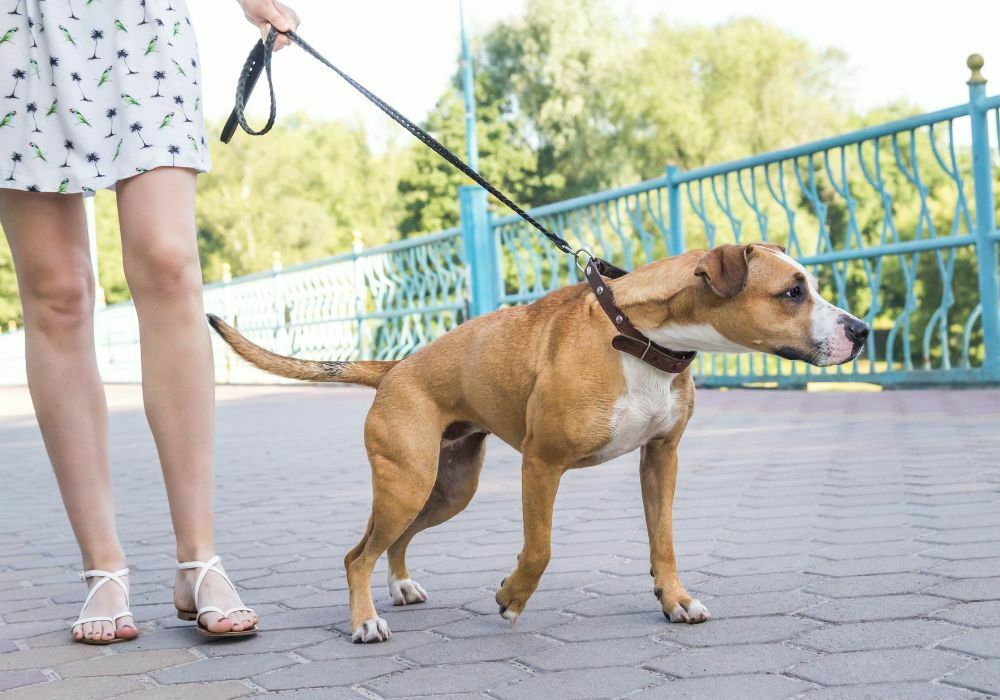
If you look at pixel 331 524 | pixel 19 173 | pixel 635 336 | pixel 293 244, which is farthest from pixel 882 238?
pixel 293 244

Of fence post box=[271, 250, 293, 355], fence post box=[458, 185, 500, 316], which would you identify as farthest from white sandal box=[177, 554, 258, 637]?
fence post box=[271, 250, 293, 355]

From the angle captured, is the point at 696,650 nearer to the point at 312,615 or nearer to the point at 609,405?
the point at 609,405

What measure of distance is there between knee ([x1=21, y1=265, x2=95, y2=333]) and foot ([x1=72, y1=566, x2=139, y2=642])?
797mm

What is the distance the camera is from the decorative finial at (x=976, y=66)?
9148mm

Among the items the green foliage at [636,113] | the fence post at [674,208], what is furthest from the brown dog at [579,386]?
the green foliage at [636,113]

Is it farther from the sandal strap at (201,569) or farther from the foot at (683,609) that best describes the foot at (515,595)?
the sandal strap at (201,569)

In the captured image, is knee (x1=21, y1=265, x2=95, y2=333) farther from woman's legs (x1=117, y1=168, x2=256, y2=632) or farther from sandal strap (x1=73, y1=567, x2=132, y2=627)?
sandal strap (x1=73, y1=567, x2=132, y2=627)

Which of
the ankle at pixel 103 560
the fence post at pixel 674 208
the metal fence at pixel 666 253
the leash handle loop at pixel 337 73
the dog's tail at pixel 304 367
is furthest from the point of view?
the fence post at pixel 674 208

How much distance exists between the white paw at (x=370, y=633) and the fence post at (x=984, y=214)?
7.21 meters

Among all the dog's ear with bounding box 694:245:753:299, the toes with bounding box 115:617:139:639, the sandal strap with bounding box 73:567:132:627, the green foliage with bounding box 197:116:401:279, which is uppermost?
the green foliage with bounding box 197:116:401:279

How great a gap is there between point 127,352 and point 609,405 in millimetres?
29296

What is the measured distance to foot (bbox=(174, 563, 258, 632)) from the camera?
3283mm

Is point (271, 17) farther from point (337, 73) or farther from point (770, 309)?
point (770, 309)

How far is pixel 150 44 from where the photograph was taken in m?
3.48
